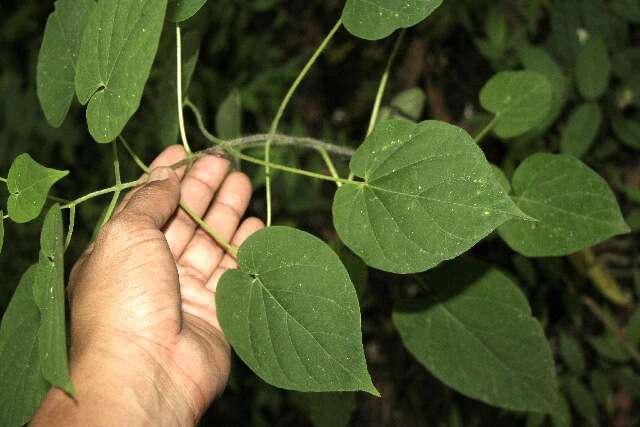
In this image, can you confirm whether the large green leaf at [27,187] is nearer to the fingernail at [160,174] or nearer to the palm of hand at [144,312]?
the palm of hand at [144,312]

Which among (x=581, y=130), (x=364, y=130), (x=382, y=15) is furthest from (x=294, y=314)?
(x=364, y=130)

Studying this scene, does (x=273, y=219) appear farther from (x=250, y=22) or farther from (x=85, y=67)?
(x=85, y=67)

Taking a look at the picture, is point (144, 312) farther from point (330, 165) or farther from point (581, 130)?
point (581, 130)

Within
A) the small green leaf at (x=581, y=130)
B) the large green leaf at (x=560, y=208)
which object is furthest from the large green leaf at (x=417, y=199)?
the small green leaf at (x=581, y=130)

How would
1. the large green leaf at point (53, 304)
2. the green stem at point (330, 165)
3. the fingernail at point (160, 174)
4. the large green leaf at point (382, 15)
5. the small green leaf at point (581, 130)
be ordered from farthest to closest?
the small green leaf at point (581, 130) → the fingernail at point (160, 174) → the green stem at point (330, 165) → the large green leaf at point (382, 15) → the large green leaf at point (53, 304)

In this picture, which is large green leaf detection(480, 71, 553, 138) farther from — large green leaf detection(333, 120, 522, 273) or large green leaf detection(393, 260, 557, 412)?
large green leaf detection(333, 120, 522, 273)

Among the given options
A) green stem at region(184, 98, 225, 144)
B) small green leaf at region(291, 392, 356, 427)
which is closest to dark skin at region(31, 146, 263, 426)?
green stem at region(184, 98, 225, 144)
